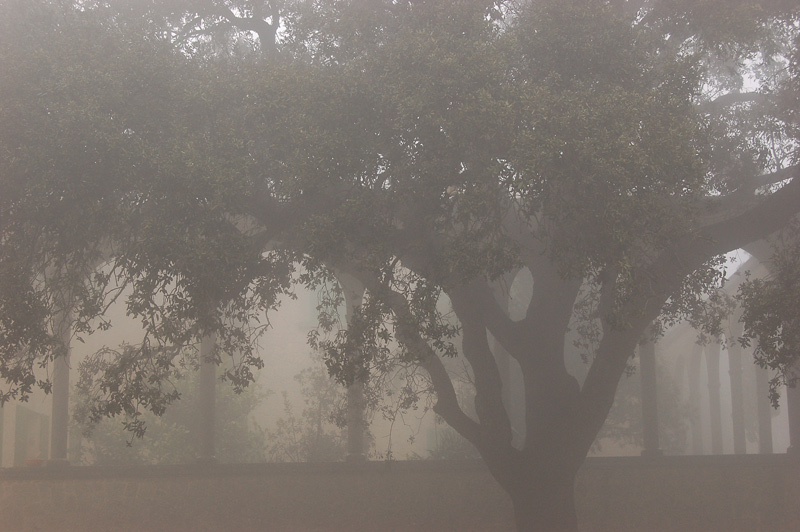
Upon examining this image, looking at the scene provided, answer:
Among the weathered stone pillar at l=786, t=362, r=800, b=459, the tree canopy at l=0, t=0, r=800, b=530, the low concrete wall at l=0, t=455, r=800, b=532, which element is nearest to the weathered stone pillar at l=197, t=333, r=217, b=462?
the low concrete wall at l=0, t=455, r=800, b=532

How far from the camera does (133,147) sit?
7.99 metres

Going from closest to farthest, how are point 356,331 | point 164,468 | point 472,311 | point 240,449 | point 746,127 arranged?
1. point 356,331
2. point 472,311
3. point 746,127
4. point 164,468
5. point 240,449

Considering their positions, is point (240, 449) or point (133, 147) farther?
point (240, 449)

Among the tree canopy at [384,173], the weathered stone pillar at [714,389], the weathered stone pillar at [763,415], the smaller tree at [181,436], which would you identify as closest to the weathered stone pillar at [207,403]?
the smaller tree at [181,436]

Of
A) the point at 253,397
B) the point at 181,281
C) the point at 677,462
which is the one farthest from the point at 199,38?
the point at 253,397

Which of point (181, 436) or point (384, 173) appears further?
point (181, 436)

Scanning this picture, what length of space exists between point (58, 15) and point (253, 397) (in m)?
14.2

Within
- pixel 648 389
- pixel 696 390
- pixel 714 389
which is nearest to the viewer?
pixel 648 389

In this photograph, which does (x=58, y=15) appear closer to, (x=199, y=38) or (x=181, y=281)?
(x=199, y=38)

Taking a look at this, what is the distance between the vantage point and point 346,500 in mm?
12531

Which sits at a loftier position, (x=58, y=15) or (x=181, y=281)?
(x=58, y=15)

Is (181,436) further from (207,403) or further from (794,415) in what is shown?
(794,415)

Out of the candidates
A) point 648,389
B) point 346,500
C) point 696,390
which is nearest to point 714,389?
point 696,390

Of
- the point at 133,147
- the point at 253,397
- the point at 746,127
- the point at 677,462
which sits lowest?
the point at 677,462
